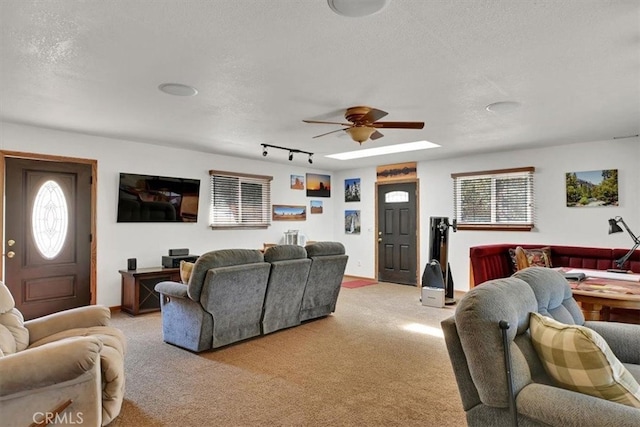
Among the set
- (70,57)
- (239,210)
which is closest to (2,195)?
(70,57)

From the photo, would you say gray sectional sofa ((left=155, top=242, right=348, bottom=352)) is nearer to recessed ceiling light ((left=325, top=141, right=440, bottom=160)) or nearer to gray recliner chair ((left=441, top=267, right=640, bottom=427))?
recessed ceiling light ((left=325, top=141, right=440, bottom=160))

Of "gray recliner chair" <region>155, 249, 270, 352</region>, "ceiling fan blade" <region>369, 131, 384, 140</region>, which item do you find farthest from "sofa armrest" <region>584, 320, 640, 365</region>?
"gray recliner chair" <region>155, 249, 270, 352</region>

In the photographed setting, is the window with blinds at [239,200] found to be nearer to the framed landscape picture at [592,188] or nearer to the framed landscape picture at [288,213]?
A: the framed landscape picture at [288,213]

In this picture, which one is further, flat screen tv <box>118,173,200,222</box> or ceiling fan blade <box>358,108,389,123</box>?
flat screen tv <box>118,173,200,222</box>

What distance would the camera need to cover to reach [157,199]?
572cm

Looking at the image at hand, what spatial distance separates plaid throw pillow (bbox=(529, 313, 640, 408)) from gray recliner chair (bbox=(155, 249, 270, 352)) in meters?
2.67

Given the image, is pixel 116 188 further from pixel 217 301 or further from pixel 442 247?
pixel 442 247

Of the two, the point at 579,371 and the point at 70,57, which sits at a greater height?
the point at 70,57

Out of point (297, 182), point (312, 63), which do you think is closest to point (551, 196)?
point (297, 182)

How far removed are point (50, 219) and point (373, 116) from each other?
417cm

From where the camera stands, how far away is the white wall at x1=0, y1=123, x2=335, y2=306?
4.77m

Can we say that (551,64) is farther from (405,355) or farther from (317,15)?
(405,355)

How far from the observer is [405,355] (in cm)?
362

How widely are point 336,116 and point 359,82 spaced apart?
1.01 meters
